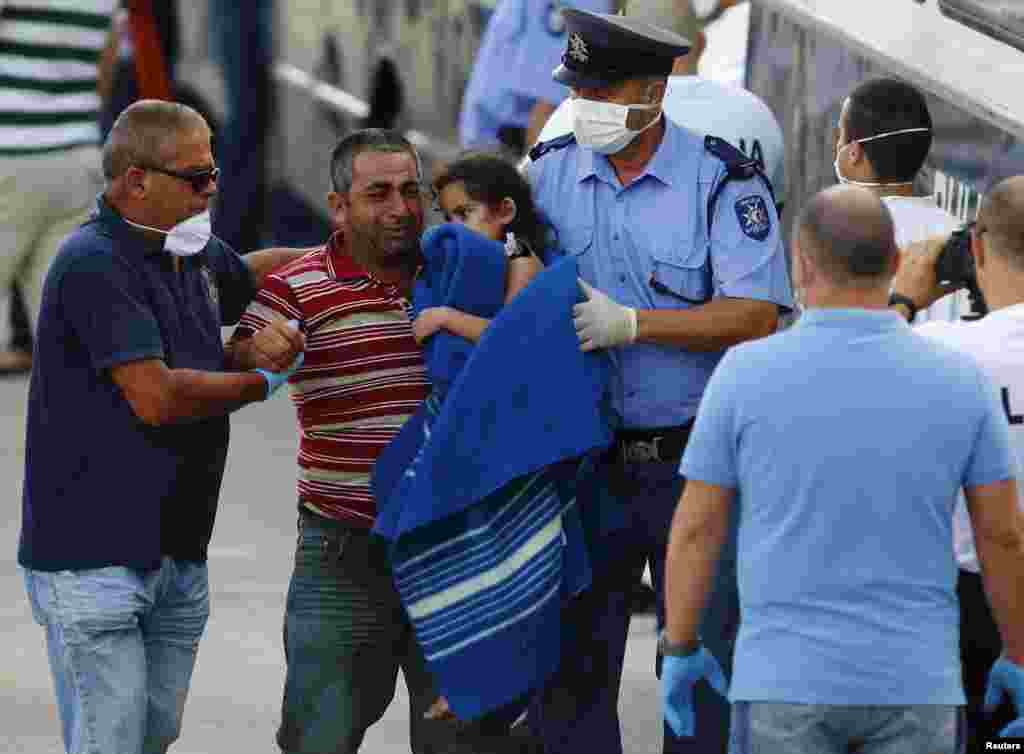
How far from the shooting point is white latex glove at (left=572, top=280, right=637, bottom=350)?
A: 4.69m

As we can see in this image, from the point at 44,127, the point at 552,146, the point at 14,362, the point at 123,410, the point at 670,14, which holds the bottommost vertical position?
the point at 14,362

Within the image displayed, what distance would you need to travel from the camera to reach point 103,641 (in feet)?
15.3

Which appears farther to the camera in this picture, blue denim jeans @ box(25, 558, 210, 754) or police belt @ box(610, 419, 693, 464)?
police belt @ box(610, 419, 693, 464)

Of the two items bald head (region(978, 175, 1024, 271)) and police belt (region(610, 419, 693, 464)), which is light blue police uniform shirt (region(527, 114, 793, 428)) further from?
bald head (region(978, 175, 1024, 271))

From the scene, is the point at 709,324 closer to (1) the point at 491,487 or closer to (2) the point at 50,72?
(1) the point at 491,487

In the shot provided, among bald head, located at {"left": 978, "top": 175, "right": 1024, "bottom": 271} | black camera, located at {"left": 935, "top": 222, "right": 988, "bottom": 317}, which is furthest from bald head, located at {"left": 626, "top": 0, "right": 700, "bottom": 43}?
bald head, located at {"left": 978, "top": 175, "right": 1024, "bottom": 271}

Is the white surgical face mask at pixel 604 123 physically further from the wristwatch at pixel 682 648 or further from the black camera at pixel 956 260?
the wristwatch at pixel 682 648

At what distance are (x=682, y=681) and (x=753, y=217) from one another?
1.23m

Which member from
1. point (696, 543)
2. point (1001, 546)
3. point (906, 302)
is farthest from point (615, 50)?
point (1001, 546)

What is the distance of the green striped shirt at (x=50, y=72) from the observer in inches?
385

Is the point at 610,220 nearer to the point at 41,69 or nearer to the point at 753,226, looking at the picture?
the point at 753,226

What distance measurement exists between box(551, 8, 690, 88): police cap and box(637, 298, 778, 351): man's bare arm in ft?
1.65

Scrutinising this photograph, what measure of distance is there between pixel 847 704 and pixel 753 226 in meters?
1.44

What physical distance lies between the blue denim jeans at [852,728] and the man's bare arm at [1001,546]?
221 mm
